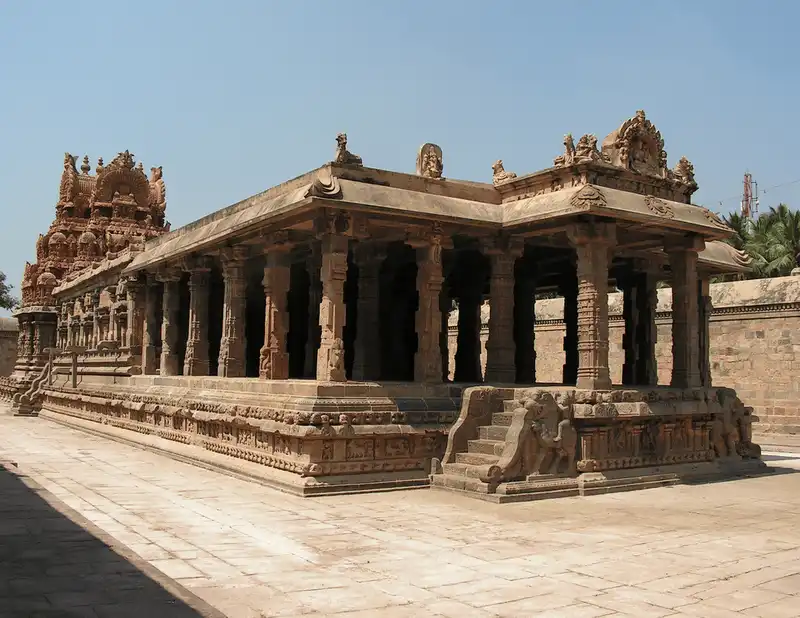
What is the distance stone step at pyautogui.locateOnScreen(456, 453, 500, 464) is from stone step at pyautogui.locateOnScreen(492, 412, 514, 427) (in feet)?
1.73

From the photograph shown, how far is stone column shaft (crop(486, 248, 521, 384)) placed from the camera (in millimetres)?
12664

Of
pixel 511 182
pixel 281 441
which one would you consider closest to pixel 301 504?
pixel 281 441

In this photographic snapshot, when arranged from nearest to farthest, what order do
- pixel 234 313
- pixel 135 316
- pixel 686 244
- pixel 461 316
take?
pixel 686 244 → pixel 234 313 → pixel 461 316 → pixel 135 316

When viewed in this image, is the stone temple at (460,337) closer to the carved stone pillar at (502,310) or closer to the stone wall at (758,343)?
the carved stone pillar at (502,310)

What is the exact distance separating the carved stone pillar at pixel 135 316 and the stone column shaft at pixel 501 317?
1034 cm

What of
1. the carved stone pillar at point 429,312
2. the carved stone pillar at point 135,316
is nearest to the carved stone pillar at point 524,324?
the carved stone pillar at point 429,312

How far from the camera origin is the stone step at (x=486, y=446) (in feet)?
35.0

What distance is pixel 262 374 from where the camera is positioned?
1297cm

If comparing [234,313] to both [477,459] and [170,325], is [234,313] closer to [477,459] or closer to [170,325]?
[170,325]

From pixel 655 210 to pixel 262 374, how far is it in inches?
247

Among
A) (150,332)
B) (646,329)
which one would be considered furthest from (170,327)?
(646,329)

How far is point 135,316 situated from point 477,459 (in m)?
12.1

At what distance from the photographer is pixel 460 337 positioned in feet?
56.0

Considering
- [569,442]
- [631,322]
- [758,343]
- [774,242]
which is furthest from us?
[774,242]
